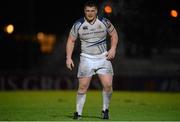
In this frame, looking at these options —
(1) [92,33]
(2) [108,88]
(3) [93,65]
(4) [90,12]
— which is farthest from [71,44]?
(2) [108,88]

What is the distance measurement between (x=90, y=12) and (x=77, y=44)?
17736 millimetres

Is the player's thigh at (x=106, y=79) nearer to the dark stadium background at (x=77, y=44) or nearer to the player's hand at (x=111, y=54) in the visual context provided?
the player's hand at (x=111, y=54)

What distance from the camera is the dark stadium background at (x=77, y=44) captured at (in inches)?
974

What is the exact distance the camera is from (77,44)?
105ft

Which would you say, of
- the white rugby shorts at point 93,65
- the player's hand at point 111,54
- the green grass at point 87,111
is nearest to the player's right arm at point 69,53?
the white rugby shorts at point 93,65

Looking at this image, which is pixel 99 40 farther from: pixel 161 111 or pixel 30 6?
pixel 30 6

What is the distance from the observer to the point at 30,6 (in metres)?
36.6

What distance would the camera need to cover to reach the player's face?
14.4 metres

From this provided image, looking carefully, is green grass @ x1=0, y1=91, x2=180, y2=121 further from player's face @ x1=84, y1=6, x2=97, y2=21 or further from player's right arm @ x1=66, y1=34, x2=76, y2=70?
player's face @ x1=84, y1=6, x2=97, y2=21

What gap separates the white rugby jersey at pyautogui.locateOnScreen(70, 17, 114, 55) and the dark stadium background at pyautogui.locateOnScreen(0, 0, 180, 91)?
6572 millimetres

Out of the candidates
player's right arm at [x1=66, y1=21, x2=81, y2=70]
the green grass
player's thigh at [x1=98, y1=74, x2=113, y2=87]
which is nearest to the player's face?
player's right arm at [x1=66, y1=21, x2=81, y2=70]

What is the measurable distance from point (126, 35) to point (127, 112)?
14.2 meters

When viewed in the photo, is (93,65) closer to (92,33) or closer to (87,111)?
(92,33)

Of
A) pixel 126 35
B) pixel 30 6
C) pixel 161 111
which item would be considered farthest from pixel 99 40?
pixel 30 6
